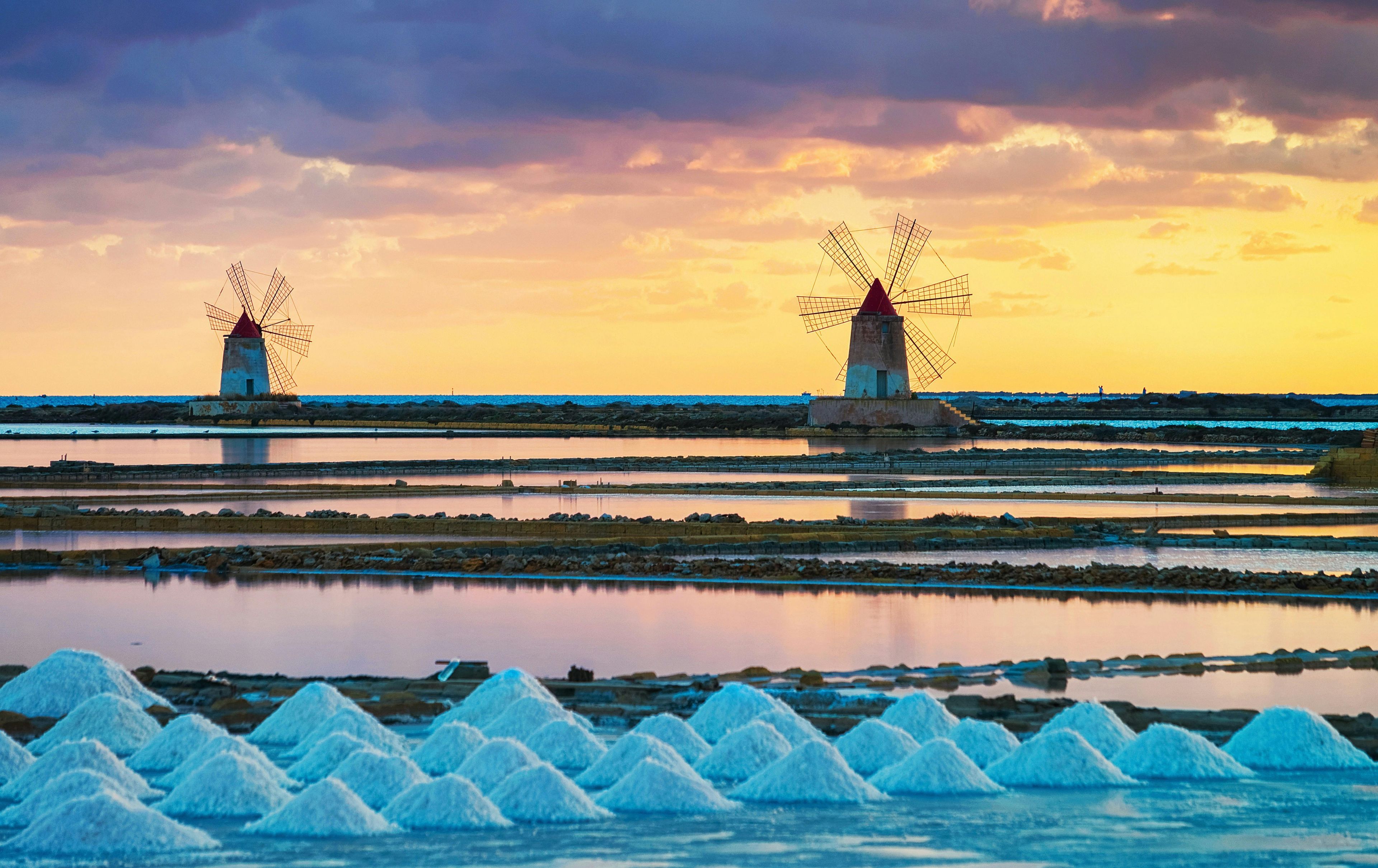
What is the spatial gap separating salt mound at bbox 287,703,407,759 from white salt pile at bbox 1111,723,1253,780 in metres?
3.42

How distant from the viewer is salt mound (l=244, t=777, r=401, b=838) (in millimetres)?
6469

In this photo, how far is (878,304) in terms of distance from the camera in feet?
143

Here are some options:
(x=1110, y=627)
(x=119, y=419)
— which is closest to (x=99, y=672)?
(x=1110, y=627)

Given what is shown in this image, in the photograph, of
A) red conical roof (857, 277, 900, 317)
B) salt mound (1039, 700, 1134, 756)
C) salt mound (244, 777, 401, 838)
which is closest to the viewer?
salt mound (244, 777, 401, 838)

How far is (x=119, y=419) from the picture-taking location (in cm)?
6612

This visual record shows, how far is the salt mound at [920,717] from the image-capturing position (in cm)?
784

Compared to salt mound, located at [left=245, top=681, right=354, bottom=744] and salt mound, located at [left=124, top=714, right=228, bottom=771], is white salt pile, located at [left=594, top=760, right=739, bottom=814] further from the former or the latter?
salt mound, located at [left=124, top=714, right=228, bottom=771]

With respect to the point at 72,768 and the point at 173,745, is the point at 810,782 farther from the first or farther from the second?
the point at 72,768

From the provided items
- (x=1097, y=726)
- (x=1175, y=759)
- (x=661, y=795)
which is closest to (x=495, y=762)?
(x=661, y=795)

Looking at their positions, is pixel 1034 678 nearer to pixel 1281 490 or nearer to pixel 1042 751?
pixel 1042 751

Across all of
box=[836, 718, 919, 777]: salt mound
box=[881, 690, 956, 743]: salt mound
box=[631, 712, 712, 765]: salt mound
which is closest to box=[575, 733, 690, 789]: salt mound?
box=[631, 712, 712, 765]: salt mound

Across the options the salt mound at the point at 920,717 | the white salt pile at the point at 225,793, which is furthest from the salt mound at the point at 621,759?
the white salt pile at the point at 225,793

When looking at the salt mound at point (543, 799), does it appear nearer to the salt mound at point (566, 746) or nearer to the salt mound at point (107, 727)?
the salt mound at point (566, 746)

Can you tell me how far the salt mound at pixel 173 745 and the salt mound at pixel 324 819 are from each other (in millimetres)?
1104
